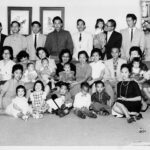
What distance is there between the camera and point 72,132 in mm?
4059

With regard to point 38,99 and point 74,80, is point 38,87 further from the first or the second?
point 74,80

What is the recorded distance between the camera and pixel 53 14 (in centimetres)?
713

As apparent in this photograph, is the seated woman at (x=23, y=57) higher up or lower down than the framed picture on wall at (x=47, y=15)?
lower down

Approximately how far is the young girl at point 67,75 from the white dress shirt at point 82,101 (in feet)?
1.56

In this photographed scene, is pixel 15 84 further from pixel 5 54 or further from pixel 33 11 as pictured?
pixel 33 11

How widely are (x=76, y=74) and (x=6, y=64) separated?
106 centimetres

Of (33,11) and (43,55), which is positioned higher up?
(33,11)

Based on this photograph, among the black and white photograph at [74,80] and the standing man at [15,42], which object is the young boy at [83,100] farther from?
the standing man at [15,42]

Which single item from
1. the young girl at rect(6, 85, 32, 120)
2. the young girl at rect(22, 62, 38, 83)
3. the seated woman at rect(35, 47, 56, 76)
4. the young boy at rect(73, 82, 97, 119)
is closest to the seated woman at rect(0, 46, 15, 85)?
the young girl at rect(22, 62, 38, 83)

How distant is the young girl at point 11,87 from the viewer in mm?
5043

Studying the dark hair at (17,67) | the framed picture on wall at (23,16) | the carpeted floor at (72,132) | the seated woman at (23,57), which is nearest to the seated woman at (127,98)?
the carpeted floor at (72,132)

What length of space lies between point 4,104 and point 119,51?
6.12 feet
